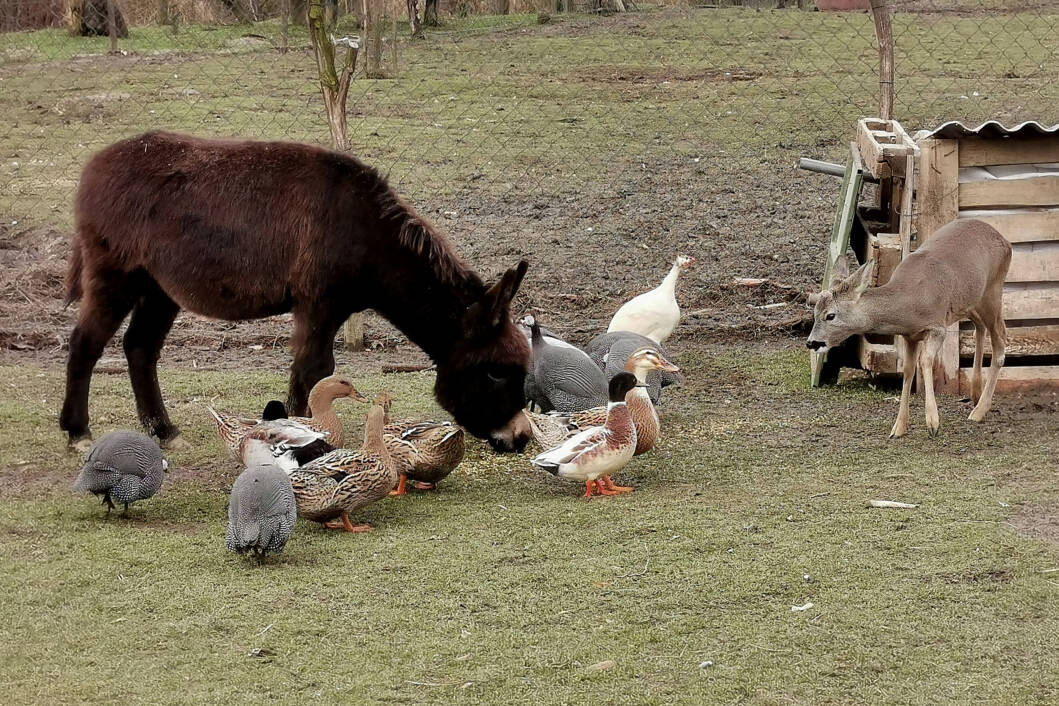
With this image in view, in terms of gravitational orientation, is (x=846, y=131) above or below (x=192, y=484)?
above

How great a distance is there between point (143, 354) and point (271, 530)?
250 cm

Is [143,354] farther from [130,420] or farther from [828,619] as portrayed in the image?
[828,619]

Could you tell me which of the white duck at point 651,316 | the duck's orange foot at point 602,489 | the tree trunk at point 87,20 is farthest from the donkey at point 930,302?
the tree trunk at point 87,20

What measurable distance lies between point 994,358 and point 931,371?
0.62m

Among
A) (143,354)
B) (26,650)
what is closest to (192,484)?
(143,354)

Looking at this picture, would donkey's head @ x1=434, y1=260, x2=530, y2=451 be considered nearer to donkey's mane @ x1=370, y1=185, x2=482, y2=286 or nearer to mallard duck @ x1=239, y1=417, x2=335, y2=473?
donkey's mane @ x1=370, y1=185, x2=482, y2=286

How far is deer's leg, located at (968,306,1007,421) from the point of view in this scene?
7.56m

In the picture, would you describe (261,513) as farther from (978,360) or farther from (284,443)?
(978,360)

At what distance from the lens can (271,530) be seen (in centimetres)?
552

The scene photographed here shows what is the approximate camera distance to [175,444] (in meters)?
7.63

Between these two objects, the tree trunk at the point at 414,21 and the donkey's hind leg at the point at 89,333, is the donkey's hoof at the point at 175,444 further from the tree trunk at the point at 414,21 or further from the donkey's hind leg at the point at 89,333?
the tree trunk at the point at 414,21

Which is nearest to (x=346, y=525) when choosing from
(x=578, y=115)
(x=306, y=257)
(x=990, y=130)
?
(x=306, y=257)

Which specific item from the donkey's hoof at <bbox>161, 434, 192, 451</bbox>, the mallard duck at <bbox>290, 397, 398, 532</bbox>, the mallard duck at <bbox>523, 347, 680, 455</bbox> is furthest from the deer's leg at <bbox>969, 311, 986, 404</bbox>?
the donkey's hoof at <bbox>161, 434, 192, 451</bbox>

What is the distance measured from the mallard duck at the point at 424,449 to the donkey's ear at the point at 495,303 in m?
0.57
